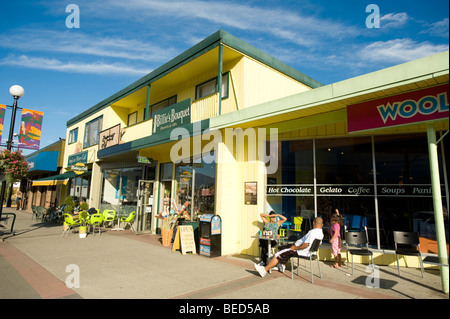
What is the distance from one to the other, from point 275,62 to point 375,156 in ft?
17.3

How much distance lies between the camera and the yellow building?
6.08 metres

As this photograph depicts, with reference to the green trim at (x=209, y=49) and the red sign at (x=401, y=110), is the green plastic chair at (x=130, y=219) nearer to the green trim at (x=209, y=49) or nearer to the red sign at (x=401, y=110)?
the green trim at (x=209, y=49)

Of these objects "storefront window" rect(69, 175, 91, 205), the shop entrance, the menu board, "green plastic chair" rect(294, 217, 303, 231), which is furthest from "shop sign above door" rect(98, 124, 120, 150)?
"green plastic chair" rect(294, 217, 303, 231)

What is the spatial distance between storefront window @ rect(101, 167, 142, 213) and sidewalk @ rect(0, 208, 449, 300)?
19.7 feet

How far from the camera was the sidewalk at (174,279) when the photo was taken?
4699 mm

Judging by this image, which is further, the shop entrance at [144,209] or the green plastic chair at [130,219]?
the green plastic chair at [130,219]

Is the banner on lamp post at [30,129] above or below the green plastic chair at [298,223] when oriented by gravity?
above

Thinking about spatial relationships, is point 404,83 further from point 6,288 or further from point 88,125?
point 88,125

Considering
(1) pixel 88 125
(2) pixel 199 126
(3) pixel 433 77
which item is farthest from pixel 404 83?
(1) pixel 88 125

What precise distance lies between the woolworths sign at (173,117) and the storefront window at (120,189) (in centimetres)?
401

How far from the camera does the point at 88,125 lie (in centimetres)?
1838

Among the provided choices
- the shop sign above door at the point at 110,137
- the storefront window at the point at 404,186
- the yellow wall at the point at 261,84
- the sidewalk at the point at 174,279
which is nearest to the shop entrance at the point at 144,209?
the shop sign above door at the point at 110,137

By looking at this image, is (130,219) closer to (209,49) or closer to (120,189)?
(120,189)

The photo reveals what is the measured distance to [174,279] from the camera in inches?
221
